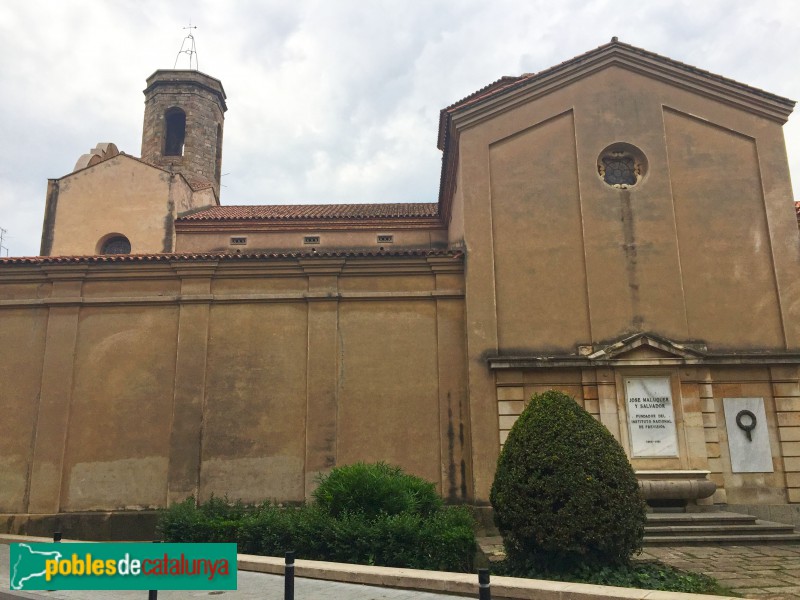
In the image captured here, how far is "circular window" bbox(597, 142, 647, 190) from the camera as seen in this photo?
15.9 metres

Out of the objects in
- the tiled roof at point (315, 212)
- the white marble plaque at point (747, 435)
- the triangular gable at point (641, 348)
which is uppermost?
the tiled roof at point (315, 212)

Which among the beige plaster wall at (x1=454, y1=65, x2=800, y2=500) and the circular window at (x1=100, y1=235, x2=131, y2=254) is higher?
the circular window at (x1=100, y1=235, x2=131, y2=254)

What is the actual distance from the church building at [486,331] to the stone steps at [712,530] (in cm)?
89

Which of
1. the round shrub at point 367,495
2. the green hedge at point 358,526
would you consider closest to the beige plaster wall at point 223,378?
the green hedge at point 358,526

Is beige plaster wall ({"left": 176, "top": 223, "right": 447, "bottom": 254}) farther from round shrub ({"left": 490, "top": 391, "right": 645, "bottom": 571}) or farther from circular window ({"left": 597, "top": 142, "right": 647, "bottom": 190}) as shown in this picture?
round shrub ({"left": 490, "top": 391, "right": 645, "bottom": 571})

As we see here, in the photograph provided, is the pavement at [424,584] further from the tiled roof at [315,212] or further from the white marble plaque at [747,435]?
the tiled roof at [315,212]

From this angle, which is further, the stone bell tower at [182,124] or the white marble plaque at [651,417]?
the stone bell tower at [182,124]

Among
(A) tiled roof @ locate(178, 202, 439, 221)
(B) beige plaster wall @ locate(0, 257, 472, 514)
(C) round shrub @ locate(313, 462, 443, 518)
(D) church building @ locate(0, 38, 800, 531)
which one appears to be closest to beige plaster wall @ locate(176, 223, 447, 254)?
(A) tiled roof @ locate(178, 202, 439, 221)

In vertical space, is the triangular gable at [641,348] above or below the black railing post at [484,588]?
above

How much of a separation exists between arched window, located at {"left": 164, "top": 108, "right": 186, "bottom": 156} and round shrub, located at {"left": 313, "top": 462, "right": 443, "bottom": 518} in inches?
884

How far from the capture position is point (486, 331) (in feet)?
48.1

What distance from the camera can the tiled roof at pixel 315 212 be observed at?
22.5 metres

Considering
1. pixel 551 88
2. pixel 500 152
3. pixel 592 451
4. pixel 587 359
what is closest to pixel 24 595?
pixel 592 451

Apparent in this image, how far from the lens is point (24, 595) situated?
7754 millimetres
